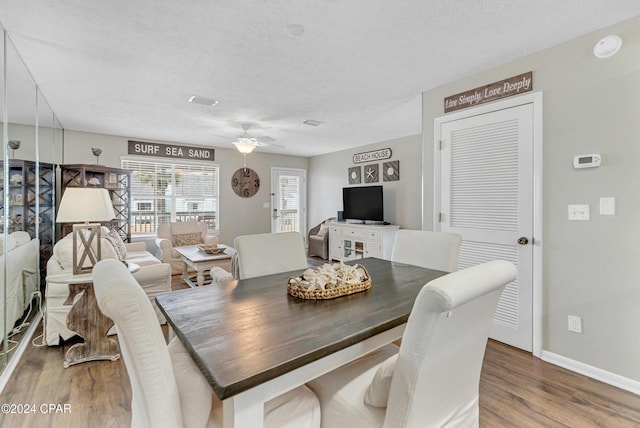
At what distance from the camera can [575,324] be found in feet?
7.14

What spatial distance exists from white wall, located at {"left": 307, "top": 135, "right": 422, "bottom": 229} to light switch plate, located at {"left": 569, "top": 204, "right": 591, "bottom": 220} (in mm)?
2897

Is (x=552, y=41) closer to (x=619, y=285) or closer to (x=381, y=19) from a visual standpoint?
(x=381, y=19)

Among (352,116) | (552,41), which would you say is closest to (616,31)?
(552,41)

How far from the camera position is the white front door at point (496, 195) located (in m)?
2.43

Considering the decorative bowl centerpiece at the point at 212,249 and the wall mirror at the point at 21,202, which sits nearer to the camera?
the wall mirror at the point at 21,202

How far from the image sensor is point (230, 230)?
6.32 meters

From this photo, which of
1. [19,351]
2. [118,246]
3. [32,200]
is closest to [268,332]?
[19,351]

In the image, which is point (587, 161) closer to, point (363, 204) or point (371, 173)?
point (363, 204)

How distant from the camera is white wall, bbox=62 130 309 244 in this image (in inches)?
192

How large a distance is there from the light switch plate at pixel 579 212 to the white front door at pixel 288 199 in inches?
219

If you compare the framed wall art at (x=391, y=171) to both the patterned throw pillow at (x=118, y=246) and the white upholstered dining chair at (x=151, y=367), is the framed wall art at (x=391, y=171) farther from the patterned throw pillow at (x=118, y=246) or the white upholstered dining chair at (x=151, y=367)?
the white upholstered dining chair at (x=151, y=367)

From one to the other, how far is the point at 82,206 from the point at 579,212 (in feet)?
12.2

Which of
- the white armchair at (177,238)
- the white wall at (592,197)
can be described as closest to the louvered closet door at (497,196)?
the white wall at (592,197)

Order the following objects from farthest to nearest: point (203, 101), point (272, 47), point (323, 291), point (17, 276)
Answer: point (203, 101) → point (17, 276) → point (272, 47) → point (323, 291)
